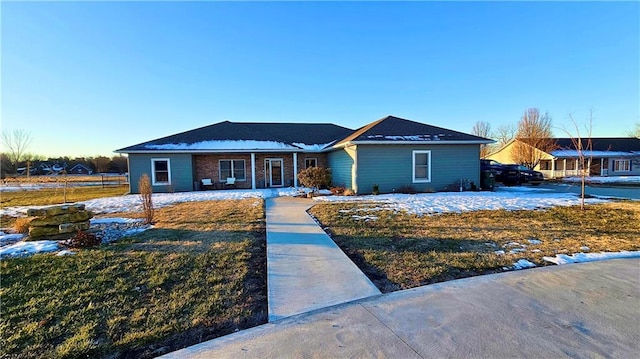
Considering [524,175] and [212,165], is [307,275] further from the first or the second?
[524,175]

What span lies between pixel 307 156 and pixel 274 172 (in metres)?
2.45

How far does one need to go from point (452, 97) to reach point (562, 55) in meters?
10.1

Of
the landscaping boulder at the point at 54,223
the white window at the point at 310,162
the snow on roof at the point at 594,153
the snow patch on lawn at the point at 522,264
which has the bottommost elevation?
the snow patch on lawn at the point at 522,264

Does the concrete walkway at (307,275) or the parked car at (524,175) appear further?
the parked car at (524,175)

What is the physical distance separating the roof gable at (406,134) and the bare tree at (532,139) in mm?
22154

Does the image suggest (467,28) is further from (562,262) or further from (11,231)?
(11,231)

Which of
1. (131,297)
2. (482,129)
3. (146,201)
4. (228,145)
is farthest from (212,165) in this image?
(482,129)

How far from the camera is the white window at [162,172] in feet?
55.6

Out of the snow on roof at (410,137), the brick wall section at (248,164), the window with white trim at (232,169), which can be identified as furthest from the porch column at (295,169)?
the snow on roof at (410,137)

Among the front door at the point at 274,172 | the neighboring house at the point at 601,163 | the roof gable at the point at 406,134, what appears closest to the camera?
the roof gable at the point at 406,134

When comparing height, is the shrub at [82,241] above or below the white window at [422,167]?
below

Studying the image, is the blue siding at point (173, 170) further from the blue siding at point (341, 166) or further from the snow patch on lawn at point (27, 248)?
the snow patch on lawn at point (27, 248)

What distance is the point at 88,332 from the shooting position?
267cm

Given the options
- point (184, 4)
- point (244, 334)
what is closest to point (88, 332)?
point (244, 334)
